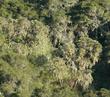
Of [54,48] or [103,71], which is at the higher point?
[54,48]

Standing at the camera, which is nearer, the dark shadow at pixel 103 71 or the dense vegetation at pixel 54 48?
the dense vegetation at pixel 54 48

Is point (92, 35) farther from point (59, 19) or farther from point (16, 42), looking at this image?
point (16, 42)

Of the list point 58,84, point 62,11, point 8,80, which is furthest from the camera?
point 62,11

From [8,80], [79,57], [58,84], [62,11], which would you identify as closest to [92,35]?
[62,11]

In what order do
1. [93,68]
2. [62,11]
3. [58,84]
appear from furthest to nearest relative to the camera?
[62,11], [93,68], [58,84]

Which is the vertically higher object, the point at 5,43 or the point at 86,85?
the point at 5,43

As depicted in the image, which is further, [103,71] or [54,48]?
[103,71]

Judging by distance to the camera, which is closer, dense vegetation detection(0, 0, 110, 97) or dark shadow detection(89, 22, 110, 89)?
dense vegetation detection(0, 0, 110, 97)

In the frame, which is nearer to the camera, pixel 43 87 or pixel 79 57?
pixel 43 87
